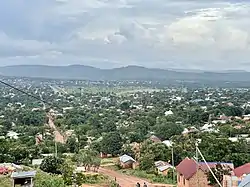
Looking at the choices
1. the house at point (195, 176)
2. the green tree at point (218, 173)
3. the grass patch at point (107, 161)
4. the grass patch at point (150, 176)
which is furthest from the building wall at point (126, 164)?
the green tree at point (218, 173)

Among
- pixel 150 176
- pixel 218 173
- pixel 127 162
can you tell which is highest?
pixel 218 173

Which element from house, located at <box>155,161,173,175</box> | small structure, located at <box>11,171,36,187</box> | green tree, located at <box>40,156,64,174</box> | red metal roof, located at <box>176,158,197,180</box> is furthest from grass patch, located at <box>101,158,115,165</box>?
small structure, located at <box>11,171,36,187</box>

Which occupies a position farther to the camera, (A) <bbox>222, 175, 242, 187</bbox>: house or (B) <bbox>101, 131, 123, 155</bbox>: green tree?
(B) <bbox>101, 131, 123, 155</bbox>: green tree

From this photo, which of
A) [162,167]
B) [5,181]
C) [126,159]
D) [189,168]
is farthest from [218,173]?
[126,159]

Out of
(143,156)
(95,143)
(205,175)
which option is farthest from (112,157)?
(205,175)

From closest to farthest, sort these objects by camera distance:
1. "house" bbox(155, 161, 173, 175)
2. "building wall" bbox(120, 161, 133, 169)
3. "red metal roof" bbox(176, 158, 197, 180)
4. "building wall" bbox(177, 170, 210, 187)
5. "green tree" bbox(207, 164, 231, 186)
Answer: "green tree" bbox(207, 164, 231, 186) → "building wall" bbox(177, 170, 210, 187) → "red metal roof" bbox(176, 158, 197, 180) → "house" bbox(155, 161, 173, 175) → "building wall" bbox(120, 161, 133, 169)

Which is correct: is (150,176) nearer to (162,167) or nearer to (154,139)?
(162,167)

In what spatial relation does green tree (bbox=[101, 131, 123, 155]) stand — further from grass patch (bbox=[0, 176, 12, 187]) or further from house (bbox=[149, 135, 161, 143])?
grass patch (bbox=[0, 176, 12, 187])

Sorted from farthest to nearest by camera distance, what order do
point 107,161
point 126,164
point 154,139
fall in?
point 154,139 < point 107,161 < point 126,164
